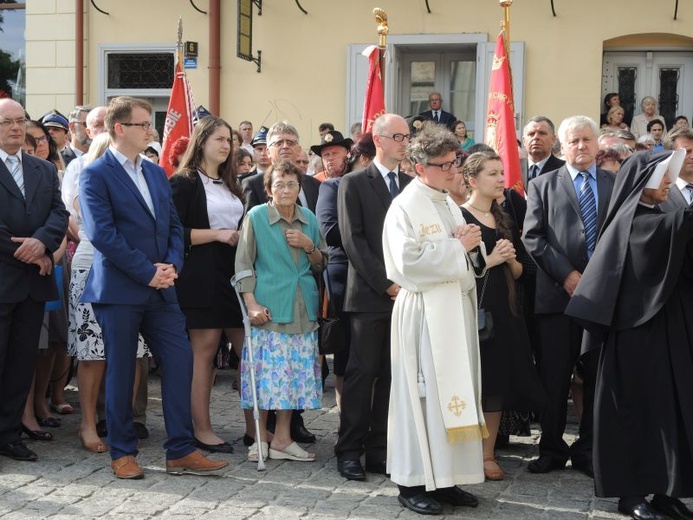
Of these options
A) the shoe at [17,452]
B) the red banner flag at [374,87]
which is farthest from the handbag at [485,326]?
the red banner flag at [374,87]

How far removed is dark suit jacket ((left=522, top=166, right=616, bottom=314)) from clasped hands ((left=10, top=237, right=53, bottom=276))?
2852mm

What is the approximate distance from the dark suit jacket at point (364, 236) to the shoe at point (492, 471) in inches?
41.6

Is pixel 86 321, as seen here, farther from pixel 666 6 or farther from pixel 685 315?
pixel 666 6

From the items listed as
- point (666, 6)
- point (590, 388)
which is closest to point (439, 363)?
point (590, 388)

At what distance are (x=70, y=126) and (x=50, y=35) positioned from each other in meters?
7.37

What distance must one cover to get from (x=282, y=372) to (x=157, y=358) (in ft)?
2.47

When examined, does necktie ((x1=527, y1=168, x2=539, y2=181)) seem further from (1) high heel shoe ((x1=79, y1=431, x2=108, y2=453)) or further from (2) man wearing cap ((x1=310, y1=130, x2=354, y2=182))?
(1) high heel shoe ((x1=79, y1=431, x2=108, y2=453))

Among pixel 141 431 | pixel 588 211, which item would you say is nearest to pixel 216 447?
pixel 141 431

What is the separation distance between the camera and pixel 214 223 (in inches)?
256

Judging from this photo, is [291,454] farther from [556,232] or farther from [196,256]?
[556,232]

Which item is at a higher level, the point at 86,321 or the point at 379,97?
the point at 379,97

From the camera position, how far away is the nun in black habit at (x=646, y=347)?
200 inches

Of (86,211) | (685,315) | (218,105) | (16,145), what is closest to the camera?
(685,315)

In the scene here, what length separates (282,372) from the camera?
6.17 metres
